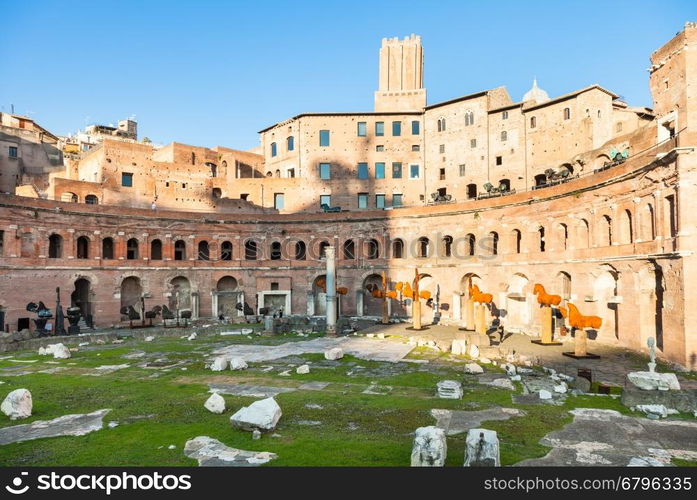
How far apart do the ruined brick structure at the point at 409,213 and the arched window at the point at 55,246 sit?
0.15m

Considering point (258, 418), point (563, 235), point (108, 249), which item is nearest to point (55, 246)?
point (108, 249)

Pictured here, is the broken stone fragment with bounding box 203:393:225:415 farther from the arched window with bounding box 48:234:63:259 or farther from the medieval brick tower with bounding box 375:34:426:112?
the medieval brick tower with bounding box 375:34:426:112

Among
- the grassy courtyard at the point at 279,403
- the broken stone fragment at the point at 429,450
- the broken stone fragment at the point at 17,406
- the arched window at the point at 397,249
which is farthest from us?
the arched window at the point at 397,249

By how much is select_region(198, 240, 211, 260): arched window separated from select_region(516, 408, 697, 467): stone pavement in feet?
112

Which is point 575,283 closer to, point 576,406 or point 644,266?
point 644,266

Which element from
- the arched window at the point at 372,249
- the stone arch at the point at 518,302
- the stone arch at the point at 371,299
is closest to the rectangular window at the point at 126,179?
the arched window at the point at 372,249

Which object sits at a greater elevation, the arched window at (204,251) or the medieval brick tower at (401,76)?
the medieval brick tower at (401,76)

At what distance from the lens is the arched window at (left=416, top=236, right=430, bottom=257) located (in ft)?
124

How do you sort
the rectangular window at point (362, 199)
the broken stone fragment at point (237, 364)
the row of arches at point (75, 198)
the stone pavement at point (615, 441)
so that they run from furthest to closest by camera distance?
the rectangular window at point (362, 199) → the row of arches at point (75, 198) → the broken stone fragment at point (237, 364) → the stone pavement at point (615, 441)

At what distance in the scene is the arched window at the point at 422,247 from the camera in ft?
124

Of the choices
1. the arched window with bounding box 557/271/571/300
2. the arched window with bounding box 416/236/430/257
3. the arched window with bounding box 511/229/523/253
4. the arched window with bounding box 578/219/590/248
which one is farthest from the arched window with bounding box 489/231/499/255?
the arched window with bounding box 578/219/590/248

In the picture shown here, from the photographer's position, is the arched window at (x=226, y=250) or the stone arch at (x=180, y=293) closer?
the stone arch at (x=180, y=293)

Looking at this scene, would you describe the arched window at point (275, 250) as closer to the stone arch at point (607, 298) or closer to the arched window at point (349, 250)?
the arched window at point (349, 250)

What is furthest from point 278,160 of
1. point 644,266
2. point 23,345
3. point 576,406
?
point 576,406
